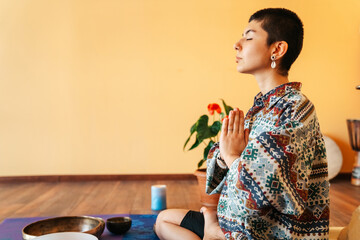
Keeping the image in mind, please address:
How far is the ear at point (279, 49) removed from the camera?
1343 millimetres

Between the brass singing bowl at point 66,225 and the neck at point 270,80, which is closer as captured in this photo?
the neck at point 270,80

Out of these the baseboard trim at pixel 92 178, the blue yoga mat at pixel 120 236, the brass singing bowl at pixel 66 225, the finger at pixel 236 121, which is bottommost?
the baseboard trim at pixel 92 178

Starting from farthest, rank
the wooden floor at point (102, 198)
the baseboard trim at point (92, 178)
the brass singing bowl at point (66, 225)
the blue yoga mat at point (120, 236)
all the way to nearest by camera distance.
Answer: the baseboard trim at point (92, 178), the wooden floor at point (102, 198), the blue yoga mat at point (120, 236), the brass singing bowl at point (66, 225)

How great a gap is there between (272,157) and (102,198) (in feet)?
7.60

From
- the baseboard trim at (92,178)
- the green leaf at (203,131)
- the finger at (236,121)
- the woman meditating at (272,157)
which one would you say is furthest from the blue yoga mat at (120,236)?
the baseboard trim at (92,178)

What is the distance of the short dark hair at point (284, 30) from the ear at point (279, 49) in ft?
0.05

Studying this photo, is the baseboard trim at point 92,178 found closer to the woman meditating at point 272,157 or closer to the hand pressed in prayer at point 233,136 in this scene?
the woman meditating at point 272,157

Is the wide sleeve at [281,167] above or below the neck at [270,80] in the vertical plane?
below

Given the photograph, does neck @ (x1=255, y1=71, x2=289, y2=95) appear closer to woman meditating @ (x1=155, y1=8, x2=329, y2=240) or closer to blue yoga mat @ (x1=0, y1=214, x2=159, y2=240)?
woman meditating @ (x1=155, y1=8, x2=329, y2=240)

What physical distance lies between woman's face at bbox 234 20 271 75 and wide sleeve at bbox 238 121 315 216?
1.10ft

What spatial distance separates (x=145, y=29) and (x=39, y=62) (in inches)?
43.4

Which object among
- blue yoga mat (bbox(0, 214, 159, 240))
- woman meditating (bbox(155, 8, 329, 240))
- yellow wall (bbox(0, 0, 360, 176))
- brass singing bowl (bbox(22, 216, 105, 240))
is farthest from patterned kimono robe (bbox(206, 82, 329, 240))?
yellow wall (bbox(0, 0, 360, 176))

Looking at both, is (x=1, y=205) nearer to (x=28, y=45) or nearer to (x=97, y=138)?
(x=97, y=138)

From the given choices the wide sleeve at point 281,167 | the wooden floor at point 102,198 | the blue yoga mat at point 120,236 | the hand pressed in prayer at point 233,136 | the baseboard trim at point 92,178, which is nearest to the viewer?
the wide sleeve at point 281,167
